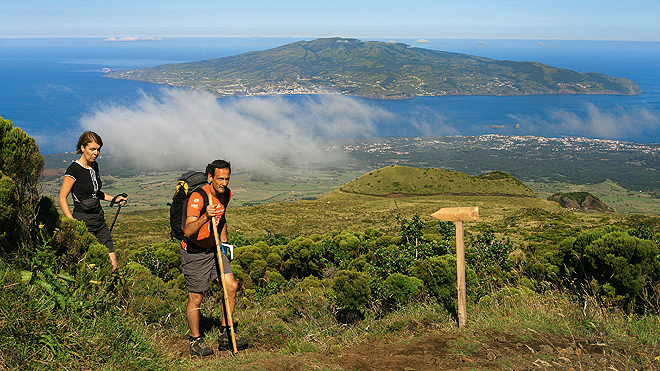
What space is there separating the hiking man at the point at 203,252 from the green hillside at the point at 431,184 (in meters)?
50.3

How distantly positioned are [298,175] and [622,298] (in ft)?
531

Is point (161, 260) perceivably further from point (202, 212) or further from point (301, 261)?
point (202, 212)

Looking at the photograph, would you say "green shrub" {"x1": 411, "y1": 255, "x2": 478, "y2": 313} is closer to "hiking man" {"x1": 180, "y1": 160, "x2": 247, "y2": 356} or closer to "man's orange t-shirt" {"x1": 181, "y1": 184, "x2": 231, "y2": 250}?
"hiking man" {"x1": 180, "y1": 160, "x2": 247, "y2": 356}

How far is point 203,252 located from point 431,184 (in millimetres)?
54277

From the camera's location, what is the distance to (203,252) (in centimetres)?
496

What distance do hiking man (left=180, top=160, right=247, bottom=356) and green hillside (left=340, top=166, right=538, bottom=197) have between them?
165ft

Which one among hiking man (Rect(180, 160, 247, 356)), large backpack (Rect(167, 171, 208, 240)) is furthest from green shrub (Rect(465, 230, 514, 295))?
large backpack (Rect(167, 171, 208, 240))

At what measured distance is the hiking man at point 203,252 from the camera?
4.72 m

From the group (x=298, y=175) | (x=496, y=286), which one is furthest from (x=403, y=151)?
(x=496, y=286)

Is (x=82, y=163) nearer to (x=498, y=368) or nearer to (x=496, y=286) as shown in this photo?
(x=498, y=368)

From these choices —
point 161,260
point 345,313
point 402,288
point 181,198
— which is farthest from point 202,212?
point 161,260

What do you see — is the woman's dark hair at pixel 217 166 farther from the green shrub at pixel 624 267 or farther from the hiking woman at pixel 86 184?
the green shrub at pixel 624 267

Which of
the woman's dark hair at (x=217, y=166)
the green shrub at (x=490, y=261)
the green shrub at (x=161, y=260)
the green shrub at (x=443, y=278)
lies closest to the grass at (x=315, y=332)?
the green shrub at (x=443, y=278)

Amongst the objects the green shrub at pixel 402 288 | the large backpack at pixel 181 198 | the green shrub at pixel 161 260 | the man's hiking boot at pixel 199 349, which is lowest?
the green shrub at pixel 161 260
